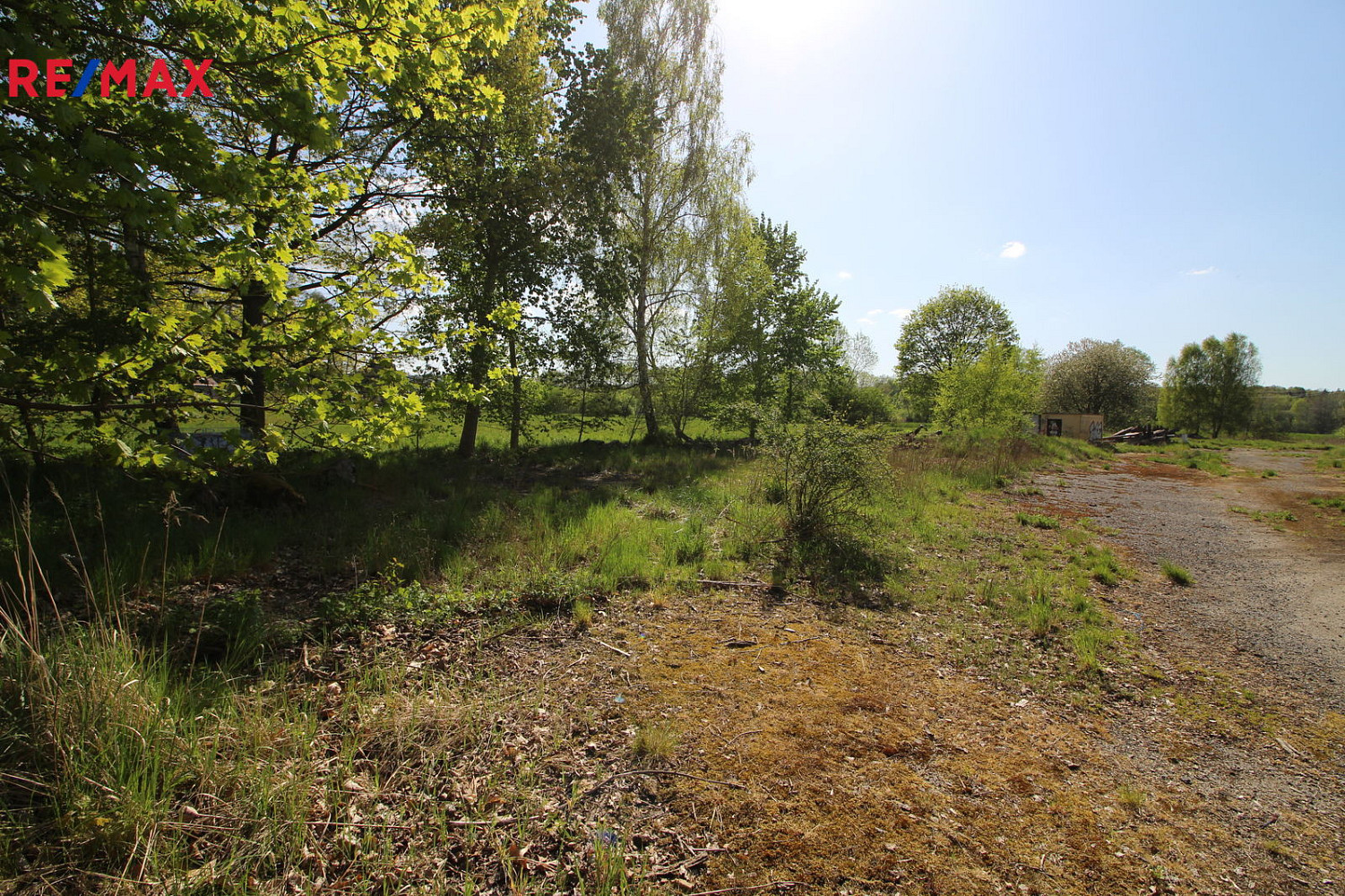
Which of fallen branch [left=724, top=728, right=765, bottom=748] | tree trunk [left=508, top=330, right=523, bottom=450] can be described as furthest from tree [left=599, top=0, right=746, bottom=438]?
fallen branch [left=724, top=728, right=765, bottom=748]

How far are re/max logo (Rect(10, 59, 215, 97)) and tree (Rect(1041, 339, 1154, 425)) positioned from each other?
195ft

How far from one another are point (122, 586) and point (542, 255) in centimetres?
1191

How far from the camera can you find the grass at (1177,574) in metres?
7.39

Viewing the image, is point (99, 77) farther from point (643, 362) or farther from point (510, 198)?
point (643, 362)

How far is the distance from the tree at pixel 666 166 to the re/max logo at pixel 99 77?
15069 mm

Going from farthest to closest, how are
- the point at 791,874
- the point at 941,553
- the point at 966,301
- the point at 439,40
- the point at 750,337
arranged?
the point at 966,301 < the point at 750,337 < the point at 941,553 < the point at 439,40 < the point at 791,874

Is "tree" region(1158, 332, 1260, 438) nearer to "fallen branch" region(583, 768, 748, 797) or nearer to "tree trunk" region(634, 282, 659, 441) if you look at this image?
"tree trunk" region(634, 282, 659, 441)

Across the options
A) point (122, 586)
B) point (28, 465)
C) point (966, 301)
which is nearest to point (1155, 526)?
point (122, 586)

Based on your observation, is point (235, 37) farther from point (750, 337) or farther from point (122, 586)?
point (750, 337)

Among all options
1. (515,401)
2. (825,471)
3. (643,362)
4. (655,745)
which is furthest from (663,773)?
(643,362)

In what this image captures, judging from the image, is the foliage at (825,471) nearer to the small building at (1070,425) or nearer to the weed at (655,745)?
the weed at (655,745)

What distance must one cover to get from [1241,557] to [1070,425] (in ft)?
125

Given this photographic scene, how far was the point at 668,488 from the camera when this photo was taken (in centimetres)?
1195

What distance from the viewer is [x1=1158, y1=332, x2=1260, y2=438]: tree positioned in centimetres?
4653
